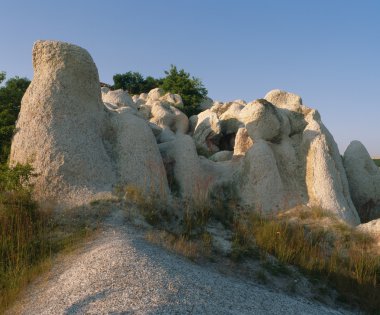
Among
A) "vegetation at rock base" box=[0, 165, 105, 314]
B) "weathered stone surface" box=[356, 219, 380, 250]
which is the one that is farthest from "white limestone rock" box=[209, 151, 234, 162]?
"vegetation at rock base" box=[0, 165, 105, 314]

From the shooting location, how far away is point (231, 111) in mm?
17984

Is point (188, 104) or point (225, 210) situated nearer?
point (225, 210)

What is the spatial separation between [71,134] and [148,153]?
1.86 meters

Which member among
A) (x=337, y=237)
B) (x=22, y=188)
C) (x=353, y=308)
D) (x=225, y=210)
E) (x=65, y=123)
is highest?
(x=65, y=123)

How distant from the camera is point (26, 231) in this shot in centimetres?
681

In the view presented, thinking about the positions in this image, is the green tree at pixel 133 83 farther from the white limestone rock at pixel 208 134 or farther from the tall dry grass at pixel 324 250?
the tall dry grass at pixel 324 250

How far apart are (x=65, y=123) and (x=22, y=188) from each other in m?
2.20

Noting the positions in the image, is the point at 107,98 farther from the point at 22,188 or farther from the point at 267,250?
the point at 267,250

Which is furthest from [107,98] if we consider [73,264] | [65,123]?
[73,264]

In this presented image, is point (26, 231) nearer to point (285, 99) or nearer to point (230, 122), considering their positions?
point (285, 99)

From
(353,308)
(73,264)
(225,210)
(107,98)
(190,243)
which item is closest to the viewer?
(73,264)

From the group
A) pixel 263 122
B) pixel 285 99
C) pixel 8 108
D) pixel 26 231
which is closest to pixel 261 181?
pixel 263 122

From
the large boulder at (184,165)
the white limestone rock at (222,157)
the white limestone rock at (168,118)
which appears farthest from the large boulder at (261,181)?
the white limestone rock at (168,118)

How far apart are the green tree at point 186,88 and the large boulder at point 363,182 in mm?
12134
